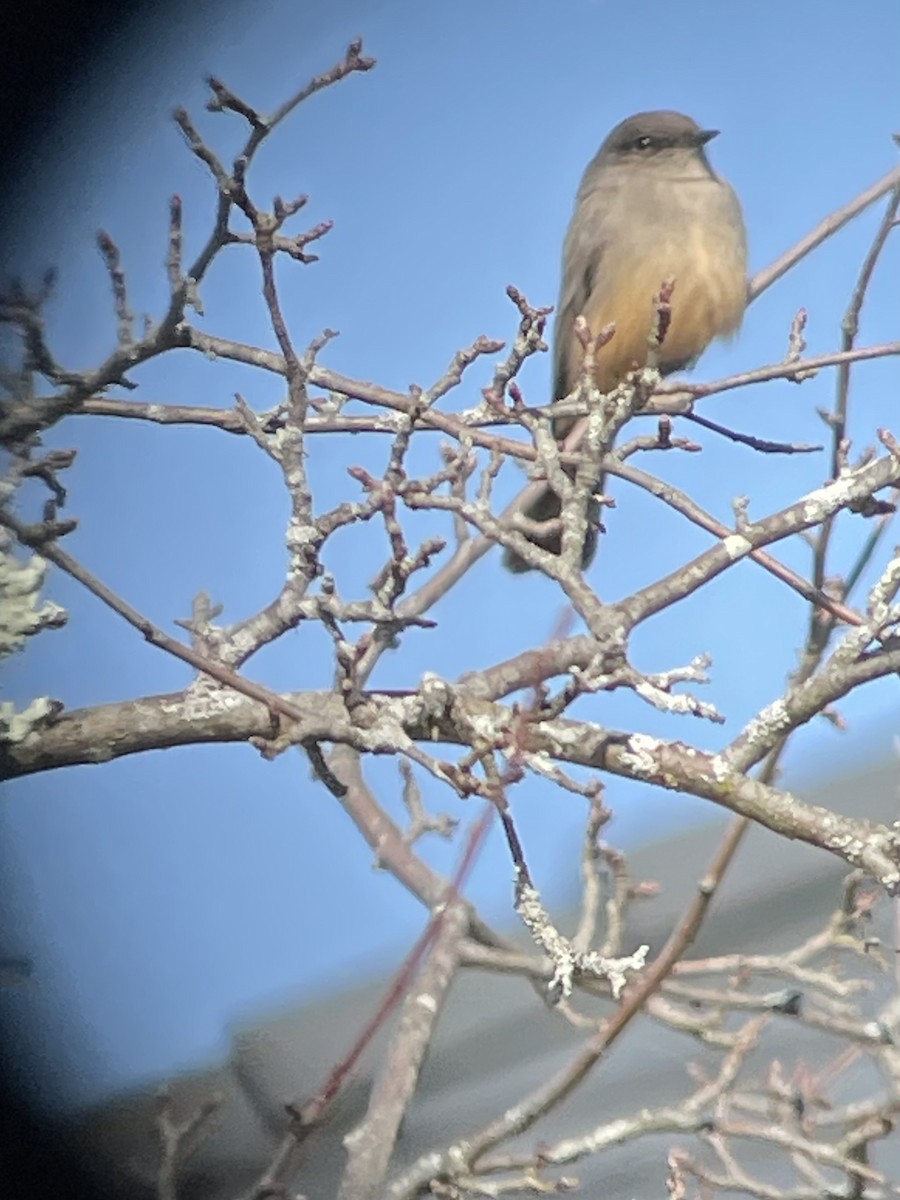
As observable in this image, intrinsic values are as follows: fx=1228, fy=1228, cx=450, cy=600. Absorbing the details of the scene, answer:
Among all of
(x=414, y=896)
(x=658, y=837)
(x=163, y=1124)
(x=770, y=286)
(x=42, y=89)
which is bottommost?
(x=163, y=1124)

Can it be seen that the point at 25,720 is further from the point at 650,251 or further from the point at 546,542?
the point at 650,251

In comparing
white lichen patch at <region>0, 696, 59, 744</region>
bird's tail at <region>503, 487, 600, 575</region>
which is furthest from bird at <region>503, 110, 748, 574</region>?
white lichen patch at <region>0, 696, 59, 744</region>

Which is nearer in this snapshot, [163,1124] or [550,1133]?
[163,1124]

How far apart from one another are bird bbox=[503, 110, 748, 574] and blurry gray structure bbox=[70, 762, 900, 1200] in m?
0.45

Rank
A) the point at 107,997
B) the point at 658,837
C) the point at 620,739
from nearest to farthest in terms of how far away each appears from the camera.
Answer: the point at 620,739 → the point at 107,997 → the point at 658,837

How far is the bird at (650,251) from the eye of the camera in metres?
1.34

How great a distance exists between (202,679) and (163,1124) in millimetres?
396

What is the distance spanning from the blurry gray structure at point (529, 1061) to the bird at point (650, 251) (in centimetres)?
45

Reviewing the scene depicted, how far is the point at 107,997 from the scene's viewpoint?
1041mm

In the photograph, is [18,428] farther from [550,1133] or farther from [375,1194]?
[550,1133]

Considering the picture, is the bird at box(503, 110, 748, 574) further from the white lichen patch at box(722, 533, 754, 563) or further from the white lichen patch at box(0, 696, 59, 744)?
the white lichen patch at box(0, 696, 59, 744)

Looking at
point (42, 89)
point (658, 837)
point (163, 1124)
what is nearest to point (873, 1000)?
point (658, 837)

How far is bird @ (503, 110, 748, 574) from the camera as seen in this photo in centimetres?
134

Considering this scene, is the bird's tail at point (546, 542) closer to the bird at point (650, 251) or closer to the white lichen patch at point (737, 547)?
the bird at point (650, 251)
